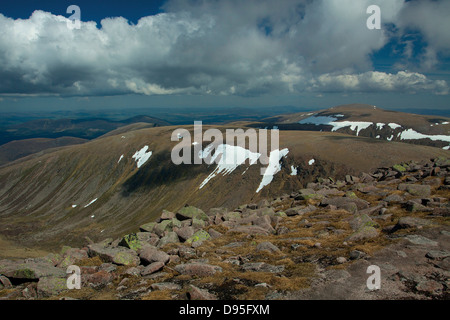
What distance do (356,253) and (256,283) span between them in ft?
21.0

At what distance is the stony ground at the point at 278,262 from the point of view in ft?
39.5

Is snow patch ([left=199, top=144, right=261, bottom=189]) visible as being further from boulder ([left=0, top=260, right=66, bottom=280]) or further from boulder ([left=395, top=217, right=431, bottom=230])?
boulder ([left=0, top=260, right=66, bottom=280])

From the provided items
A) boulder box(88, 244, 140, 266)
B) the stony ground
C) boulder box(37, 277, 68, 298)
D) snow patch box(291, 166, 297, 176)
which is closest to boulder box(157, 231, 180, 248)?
the stony ground

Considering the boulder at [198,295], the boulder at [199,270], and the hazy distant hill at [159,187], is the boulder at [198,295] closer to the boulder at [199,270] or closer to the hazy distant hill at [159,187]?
the boulder at [199,270]

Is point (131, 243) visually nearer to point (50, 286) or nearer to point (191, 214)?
point (50, 286)

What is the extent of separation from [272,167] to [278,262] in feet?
344

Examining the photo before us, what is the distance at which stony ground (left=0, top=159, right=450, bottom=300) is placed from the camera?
1205 cm

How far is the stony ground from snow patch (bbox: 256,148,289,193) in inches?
3393

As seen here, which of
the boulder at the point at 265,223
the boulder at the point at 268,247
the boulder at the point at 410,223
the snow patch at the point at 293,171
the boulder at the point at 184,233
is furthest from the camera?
the snow patch at the point at 293,171

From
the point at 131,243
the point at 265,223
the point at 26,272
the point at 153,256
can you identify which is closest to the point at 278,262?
the point at 153,256

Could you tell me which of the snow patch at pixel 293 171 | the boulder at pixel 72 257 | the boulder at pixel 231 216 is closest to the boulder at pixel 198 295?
the boulder at pixel 72 257

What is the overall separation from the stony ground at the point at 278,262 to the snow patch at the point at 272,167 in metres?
86.2
